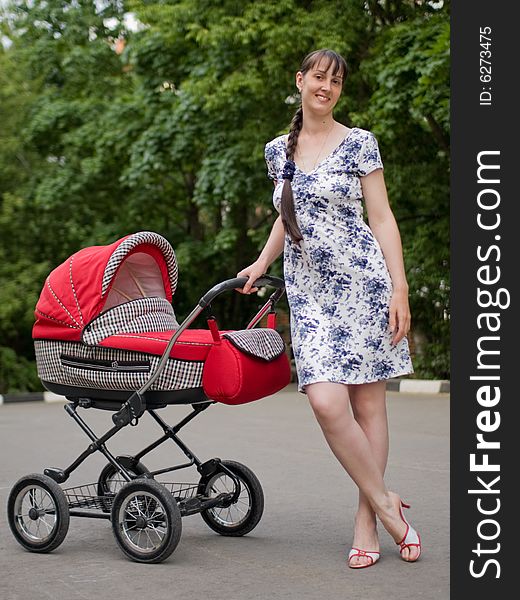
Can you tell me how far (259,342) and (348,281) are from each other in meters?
0.54

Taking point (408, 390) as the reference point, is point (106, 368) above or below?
below

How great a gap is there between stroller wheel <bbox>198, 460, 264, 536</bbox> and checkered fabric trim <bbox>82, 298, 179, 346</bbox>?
30.1 inches

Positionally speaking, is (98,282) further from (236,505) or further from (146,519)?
(236,505)

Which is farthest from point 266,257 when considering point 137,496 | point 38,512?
point 38,512

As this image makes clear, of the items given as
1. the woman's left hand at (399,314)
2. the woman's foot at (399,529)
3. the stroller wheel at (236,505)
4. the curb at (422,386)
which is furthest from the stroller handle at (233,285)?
the curb at (422,386)

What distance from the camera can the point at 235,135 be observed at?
59.3 feet

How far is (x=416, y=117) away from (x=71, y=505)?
10393 millimetres

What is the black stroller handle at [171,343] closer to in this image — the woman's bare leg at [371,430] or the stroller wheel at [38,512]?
the stroller wheel at [38,512]

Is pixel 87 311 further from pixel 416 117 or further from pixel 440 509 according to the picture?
pixel 416 117

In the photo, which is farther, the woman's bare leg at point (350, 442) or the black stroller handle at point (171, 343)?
the black stroller handle at point (171, 343)

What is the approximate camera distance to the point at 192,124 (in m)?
18.4

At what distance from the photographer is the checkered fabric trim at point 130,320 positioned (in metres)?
5.32

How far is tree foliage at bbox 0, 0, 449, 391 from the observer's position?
16.2 meters

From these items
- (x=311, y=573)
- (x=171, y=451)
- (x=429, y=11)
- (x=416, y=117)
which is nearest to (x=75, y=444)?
(x=171, y=451)
